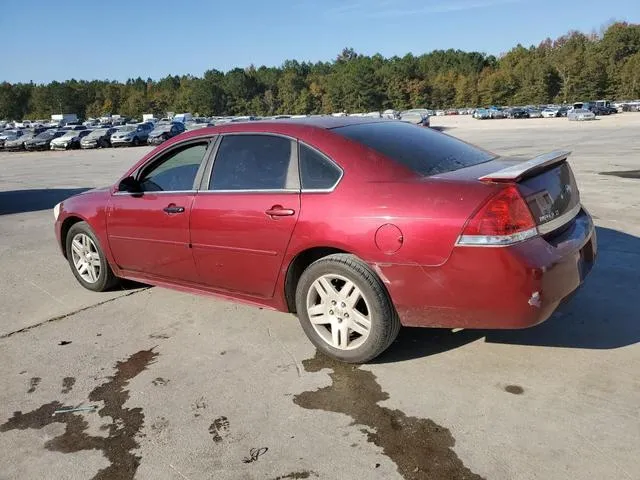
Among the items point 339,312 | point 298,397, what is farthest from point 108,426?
point 339,312

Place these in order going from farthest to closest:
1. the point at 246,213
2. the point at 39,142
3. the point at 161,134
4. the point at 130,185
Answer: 1. the point at 39,142
2. the point at 161,134
3. the point at 130,185
4. the point at 246,213

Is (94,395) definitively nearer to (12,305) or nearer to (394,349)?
(394,349)

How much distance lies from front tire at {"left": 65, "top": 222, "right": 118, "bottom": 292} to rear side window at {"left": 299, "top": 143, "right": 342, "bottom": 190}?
2.46 meters

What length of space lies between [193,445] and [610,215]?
673 cm

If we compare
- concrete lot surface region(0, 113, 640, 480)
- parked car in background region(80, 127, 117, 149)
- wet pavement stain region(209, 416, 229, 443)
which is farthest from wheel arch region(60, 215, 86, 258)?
parked car in background region(80, 127, 117, 149)

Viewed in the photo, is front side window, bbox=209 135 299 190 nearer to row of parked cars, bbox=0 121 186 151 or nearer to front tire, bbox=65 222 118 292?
front tire, bbox=65 222 118 292

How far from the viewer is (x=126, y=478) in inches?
106

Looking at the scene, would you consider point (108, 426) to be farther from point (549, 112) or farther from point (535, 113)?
point (535, 113)

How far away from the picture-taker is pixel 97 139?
4138cm

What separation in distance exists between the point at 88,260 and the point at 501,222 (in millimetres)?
4028

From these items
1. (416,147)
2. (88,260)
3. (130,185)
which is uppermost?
(416,147)

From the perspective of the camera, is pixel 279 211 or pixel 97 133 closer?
pixel 279 211

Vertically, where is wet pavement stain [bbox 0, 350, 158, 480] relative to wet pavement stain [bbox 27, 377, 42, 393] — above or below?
below

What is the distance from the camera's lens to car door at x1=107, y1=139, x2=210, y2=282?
4461mm
